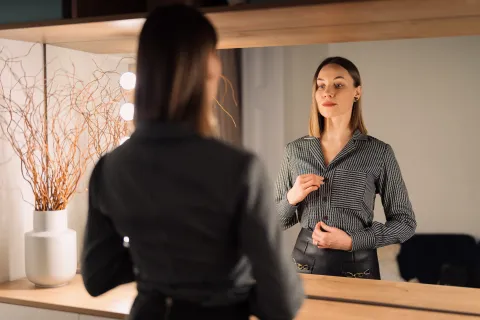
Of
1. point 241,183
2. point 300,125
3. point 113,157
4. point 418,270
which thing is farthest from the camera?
point 300,125

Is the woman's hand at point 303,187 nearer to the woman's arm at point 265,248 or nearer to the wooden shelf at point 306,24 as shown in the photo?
the wooden shelf at point 306,24

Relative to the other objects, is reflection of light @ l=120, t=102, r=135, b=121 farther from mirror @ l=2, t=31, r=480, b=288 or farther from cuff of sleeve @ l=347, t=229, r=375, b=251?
cuff of sleeve @ l=347, t=229, r=375, b=251

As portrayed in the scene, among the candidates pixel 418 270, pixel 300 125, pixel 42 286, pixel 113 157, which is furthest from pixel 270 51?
pixel 42 286

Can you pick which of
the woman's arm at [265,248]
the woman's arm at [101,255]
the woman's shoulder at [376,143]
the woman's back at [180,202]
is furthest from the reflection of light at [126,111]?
the woman's arm at [265,248]

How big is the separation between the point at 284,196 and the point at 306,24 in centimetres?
53

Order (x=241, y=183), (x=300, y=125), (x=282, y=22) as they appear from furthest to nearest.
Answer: (x=300, y=125)
(x=282, y=22)
(x=241, y=183)

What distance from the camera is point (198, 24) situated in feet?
3.15

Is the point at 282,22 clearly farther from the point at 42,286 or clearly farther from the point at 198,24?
the point at 42,286

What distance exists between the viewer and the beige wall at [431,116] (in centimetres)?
158

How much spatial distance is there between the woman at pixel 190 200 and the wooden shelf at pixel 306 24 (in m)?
0.51

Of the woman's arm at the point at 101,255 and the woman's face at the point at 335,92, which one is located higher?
the woman's face at the point at 335,92

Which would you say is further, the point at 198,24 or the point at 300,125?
the point at 300,125

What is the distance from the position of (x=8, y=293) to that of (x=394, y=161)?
1.23m

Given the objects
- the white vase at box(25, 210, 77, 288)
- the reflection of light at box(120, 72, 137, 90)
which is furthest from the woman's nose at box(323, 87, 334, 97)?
the white vase at box(25, 210, 77, 288)
